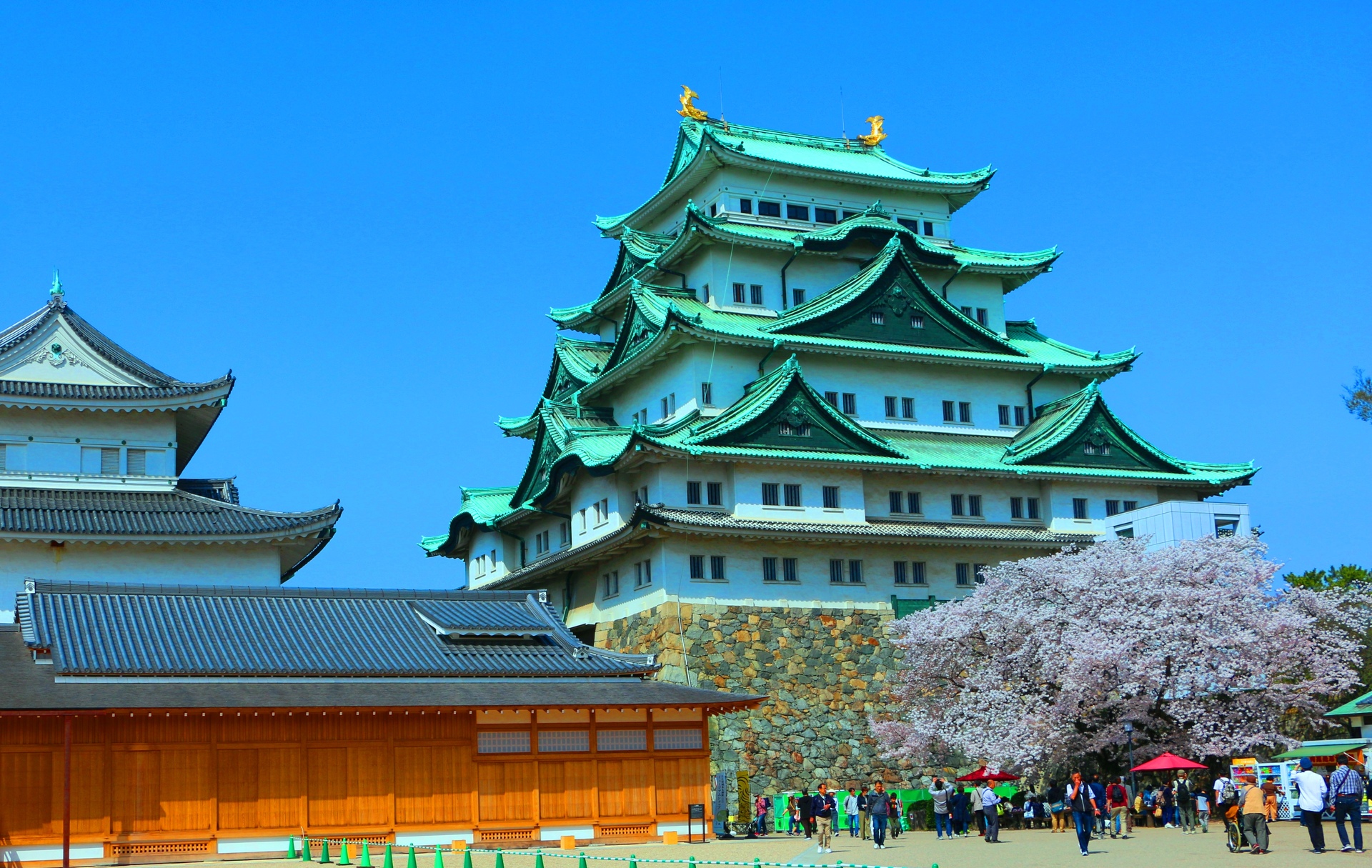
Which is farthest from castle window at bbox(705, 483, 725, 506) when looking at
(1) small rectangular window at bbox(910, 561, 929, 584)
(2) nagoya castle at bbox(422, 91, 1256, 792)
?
(1) small rectangular window at bbox(910, 561, 929, 584)

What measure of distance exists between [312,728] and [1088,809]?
17.1 meters

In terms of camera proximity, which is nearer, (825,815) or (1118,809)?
(825,815)

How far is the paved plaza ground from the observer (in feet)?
89.2

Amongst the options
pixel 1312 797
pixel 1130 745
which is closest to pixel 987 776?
pixel 1130 745

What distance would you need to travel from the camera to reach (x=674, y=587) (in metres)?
49.1

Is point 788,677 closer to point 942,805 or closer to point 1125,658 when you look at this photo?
point 942,805

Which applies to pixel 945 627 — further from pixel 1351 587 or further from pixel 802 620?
pixel 1351 587

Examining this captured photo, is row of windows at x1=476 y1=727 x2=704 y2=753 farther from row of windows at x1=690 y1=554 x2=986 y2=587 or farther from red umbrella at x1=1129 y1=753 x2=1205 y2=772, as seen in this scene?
row of windows at x1=690 y1=554 x2=986 y2=587

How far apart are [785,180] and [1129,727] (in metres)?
29.5

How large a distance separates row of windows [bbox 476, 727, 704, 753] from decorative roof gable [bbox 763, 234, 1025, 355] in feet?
75.3

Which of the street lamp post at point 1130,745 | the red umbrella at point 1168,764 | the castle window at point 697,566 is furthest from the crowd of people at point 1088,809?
the castle window at point 697,566

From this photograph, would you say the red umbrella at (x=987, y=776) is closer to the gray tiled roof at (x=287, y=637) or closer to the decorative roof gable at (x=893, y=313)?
the gray tiled roof at (x=287, y=637)

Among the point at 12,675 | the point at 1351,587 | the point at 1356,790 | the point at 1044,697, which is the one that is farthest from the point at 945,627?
the point at 12,675

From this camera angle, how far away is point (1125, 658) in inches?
1647
